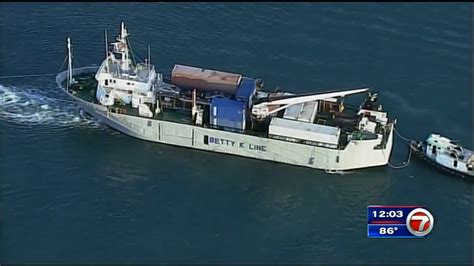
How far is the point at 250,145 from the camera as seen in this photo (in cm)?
9969

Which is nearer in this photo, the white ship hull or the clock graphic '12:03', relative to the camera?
the clock graphic '12:03'

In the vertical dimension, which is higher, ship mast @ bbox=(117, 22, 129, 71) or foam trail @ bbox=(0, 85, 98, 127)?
ship mast @ bbox=(117, 22, 129, 71)

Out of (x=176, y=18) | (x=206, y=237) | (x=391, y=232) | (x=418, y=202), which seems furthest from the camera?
(x=176, y=18)

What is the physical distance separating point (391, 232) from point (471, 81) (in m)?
37.1

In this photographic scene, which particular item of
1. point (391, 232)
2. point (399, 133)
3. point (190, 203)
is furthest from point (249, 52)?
point (391, 232)

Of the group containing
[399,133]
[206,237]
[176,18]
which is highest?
[176,18]

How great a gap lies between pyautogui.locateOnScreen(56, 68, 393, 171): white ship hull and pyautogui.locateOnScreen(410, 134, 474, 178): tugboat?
12.1 ft

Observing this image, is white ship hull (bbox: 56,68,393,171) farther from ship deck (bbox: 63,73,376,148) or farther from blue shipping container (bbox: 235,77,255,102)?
blue shipping container (bbox: 235,77,255,102)

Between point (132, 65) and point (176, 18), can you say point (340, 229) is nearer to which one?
point (132, 65)

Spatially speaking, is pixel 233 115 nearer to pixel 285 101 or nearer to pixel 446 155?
pixel 285 101

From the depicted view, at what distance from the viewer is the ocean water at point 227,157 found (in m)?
87.3

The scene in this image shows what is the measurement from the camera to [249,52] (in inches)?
4555

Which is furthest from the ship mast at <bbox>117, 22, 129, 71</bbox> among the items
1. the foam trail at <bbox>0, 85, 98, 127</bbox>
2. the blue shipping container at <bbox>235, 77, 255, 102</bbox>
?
the blue shipping container at <bbox>235, 77, 255, 102</bbox>

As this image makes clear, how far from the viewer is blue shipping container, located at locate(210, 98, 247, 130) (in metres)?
99.2
